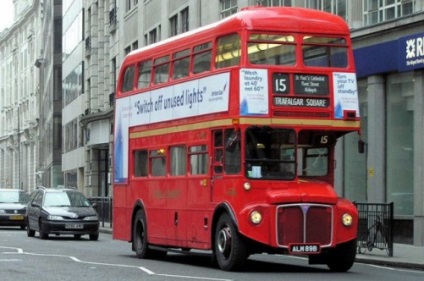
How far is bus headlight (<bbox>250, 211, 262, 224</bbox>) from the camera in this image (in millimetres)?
18516

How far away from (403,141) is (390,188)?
1.40 m

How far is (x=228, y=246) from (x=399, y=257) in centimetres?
567

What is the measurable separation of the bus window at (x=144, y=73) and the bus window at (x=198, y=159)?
319 cm

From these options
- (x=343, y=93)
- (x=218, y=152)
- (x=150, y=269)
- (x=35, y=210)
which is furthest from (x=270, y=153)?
(x=35, y=210)

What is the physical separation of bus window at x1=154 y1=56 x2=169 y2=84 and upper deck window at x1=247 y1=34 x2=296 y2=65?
12.4 feet

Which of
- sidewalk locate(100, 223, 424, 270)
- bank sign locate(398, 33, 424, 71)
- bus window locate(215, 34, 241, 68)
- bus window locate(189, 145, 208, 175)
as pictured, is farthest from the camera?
bank sign locate(398, 33, 424, 71)

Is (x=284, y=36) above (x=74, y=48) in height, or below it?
below

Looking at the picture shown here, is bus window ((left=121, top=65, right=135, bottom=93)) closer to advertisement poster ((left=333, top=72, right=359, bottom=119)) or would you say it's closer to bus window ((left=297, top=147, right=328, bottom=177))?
bus window ((left=297, top=147, right=328, bottom=177))

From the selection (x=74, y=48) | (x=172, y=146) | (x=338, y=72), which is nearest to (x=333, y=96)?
(x=338, y=72)

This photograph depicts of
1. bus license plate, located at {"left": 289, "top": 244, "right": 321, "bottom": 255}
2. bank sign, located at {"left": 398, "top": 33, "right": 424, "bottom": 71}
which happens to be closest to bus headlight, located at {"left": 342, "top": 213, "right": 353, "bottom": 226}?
bus license plate, located at {"left": 289, "top": 244, "right": 321, "bottom": 255}

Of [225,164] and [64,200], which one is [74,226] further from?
[225,164]

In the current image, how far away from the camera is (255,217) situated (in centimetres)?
1855

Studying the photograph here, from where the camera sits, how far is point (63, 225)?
110 feet

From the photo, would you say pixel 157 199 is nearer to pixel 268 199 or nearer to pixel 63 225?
pixel 268 199
